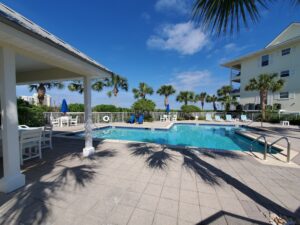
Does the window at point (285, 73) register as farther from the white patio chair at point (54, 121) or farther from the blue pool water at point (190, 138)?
the white patio chair at point (54, 121)

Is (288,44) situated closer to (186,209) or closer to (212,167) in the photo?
(212,167)

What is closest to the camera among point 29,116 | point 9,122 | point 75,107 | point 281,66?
point 9,122

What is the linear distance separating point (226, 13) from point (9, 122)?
3.88m

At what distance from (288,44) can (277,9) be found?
24.2 metres

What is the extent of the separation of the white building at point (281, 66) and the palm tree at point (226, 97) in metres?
1.34

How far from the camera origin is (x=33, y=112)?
10859 mm

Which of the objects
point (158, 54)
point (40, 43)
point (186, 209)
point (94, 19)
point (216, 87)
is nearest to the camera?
point (186, 209)

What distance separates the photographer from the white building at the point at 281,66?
60.8ft

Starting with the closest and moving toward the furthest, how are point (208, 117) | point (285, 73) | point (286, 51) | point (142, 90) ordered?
point (286, 51) < point (285, 73) < point (208, 117) < point (142, 90)

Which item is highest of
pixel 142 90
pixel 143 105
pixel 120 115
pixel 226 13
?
pixel 142 90

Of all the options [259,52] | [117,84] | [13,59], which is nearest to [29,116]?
[13,59]

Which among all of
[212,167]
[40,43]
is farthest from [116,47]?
[212,167]

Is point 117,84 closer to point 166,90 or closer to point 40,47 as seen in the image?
point 166,90

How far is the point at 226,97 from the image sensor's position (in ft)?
84.9
